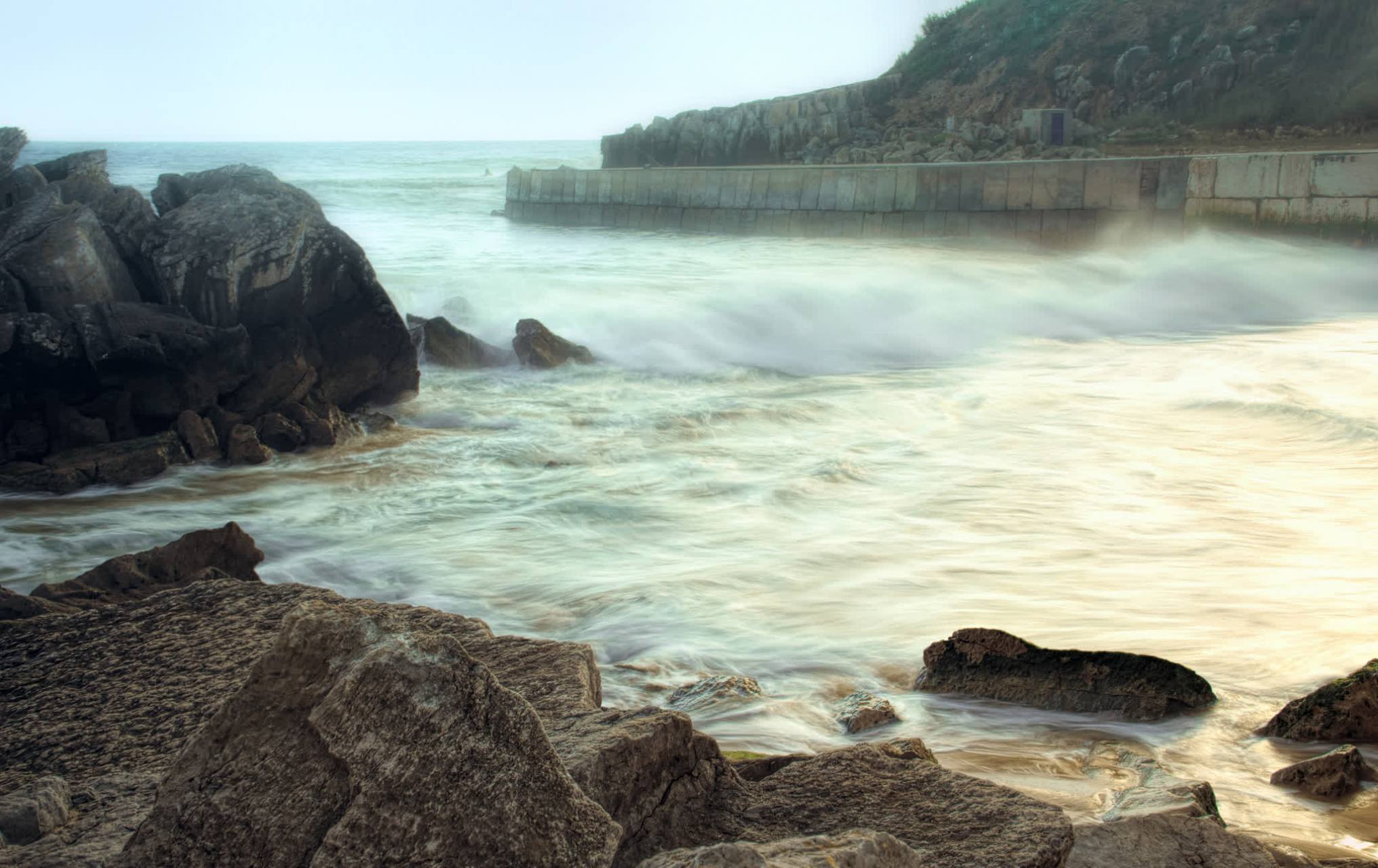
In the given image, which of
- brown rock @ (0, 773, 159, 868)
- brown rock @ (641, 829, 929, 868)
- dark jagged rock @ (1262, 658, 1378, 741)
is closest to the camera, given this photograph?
brown rock @ (641, 829, 929, 868)

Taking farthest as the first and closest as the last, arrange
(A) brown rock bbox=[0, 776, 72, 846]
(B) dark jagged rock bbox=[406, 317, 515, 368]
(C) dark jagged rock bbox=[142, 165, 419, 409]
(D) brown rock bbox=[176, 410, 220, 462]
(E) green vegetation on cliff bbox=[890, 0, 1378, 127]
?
(E) green vegetation on cliff bbox=[890, 0, 1378, 127] < (B) dark jagged rock bbox=[406, 317, 515, 368] < (C) dark jagged rock bbox=[142, 165, 419, 409] < (D) brown rock bbox=[176, 410, 220, 462] < (A) brown rock bbox=[0, 776, 72, 846]

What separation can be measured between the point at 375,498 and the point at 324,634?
462 centimetres

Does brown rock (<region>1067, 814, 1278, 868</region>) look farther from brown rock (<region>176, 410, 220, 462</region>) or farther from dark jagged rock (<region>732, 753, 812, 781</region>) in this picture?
brown rock (<region>176, 410, 220, 462</region>)

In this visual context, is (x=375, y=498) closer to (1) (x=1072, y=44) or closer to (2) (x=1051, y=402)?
(2) (x=1051, y=402)

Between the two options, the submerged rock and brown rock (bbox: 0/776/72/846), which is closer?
brown rock (bbox: 0/776/72/846)

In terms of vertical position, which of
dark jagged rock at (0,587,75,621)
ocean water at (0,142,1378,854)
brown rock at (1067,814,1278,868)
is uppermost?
brown rock at (1067,814,1278,868)

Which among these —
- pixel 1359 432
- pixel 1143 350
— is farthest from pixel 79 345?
pixel 1143 350

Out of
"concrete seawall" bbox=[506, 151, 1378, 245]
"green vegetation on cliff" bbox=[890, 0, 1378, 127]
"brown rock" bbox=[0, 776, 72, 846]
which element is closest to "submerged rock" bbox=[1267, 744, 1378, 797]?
"brown rock" bbox=[0, 776, 72, 846]

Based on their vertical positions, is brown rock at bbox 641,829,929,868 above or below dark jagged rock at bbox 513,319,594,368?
above

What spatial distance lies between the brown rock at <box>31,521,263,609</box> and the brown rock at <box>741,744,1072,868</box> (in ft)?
7.13

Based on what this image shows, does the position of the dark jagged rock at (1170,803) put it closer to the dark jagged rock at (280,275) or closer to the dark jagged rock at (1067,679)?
the dark jagged rock at (1067,679)

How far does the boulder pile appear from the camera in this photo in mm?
6367

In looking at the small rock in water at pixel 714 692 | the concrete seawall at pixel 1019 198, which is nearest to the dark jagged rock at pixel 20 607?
the small rock in water at pixel 714 692

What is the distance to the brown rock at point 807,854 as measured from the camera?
1366 millimetres
